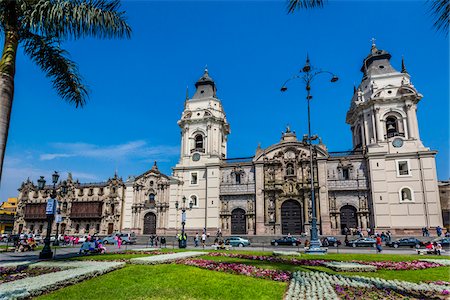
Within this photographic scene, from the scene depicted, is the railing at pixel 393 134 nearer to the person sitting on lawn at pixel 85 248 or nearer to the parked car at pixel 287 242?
the parked car at pixel 287 242

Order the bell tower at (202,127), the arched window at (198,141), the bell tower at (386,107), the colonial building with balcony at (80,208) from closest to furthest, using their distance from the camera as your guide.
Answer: the bell tower at (386,107), the bell tower at (202,127), the arched window at (198,141), the colonial building with balcony at (80,208)

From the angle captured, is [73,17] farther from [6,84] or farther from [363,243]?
[363,243]

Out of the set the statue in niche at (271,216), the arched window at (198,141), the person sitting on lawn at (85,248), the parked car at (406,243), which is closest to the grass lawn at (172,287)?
the person sitting on lawn at (85,248)

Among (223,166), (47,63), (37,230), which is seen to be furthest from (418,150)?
(37,230)

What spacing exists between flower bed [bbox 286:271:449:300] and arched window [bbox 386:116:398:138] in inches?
1533

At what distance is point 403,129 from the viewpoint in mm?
43375

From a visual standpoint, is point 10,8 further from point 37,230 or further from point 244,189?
point 37,230

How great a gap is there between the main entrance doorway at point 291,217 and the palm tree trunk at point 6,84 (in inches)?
1618

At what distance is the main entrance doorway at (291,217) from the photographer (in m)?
44.1

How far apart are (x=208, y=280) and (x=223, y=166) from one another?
39364 millimetres

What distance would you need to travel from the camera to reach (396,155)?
42188 millimetres

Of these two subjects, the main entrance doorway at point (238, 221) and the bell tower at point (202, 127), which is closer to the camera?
the main entrance doorway at point (238, 221)

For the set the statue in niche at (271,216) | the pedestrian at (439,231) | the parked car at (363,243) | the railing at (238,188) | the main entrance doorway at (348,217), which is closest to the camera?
the parked car at (363,243)

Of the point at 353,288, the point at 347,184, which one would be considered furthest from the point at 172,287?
the point at 347,184
